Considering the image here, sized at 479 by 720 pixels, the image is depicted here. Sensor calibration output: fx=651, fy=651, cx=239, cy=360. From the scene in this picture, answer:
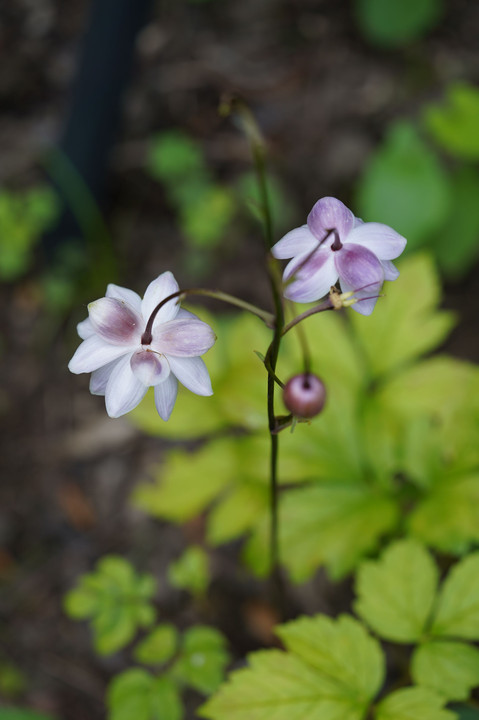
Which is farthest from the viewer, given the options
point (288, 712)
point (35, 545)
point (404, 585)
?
point (35, 545)

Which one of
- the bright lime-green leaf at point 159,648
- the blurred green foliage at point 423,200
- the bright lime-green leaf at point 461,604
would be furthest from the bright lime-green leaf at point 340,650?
the blurred green foliage at point 423,200

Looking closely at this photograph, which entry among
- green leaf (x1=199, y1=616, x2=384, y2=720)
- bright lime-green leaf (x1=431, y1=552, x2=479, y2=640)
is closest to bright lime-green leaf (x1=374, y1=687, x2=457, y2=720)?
green leaf (x1=199, y1=616, x2=384, y2=720)

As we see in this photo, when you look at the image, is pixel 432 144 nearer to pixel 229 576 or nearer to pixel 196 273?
pixel 196 273

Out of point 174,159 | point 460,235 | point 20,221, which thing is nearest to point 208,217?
point 174,159

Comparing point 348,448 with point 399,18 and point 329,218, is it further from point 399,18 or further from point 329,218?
point 399,18

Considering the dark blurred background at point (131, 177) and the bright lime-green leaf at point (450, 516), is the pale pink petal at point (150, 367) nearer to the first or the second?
the bright lime-green leaf at point (450, 516)

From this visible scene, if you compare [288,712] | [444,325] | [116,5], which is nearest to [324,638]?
[288,712]
